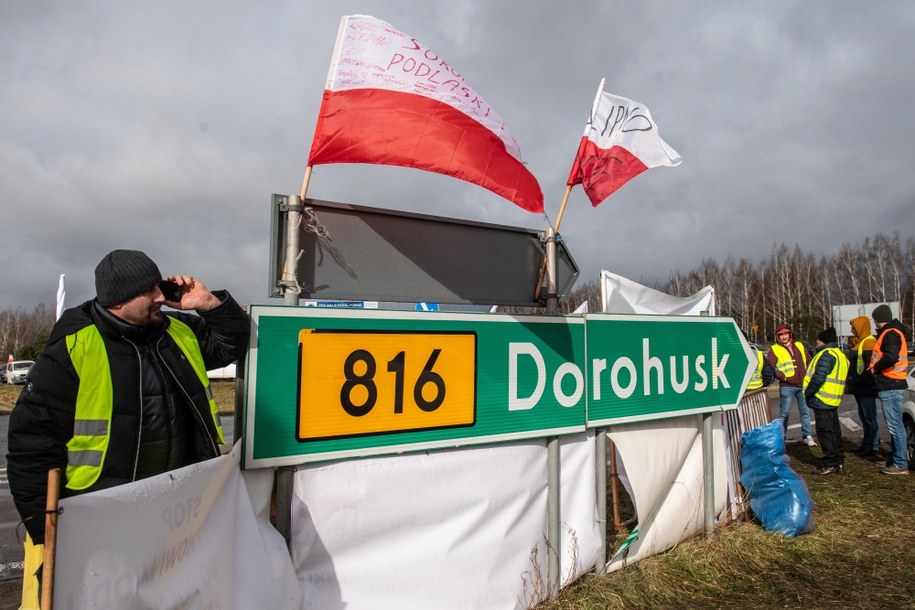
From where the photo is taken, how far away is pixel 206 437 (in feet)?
7.45

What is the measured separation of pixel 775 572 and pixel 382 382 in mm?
3171

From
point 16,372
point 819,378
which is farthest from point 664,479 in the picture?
point 16,372

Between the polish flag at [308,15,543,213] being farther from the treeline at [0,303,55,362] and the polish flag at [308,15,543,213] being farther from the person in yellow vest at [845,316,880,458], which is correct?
the treeline at [0,303,55,362]

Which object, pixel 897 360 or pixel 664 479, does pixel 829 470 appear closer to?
pixel 897 360

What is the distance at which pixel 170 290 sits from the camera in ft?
7.42

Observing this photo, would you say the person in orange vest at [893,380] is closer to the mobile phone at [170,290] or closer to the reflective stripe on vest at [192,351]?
the reflective stripe on vest at [192,351]

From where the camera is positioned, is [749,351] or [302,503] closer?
[302,503]

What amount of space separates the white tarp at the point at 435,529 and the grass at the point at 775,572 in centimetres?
34

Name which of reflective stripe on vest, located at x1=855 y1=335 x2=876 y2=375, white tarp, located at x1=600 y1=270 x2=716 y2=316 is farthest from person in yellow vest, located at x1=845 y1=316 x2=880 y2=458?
white tarp, located at x1=600 y1=270 x2=716 y2=316

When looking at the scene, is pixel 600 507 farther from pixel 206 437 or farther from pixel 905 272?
pixel 905 272

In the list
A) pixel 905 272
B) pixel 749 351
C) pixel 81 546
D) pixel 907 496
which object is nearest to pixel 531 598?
pixel 81 546

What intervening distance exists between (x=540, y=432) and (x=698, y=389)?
1.63m

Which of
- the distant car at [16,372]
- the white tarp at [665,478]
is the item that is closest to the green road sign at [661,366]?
the white tarp at [665,478]

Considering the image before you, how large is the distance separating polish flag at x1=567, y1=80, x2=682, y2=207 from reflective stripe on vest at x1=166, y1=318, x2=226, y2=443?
217 centimetres
